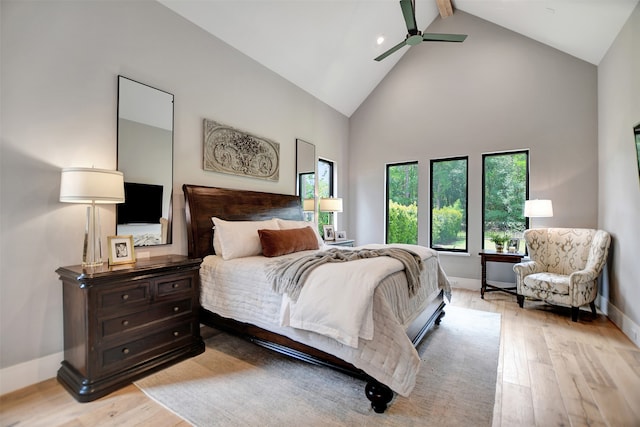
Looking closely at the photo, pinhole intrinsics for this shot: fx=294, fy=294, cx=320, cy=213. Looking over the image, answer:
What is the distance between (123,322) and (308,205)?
3200 mm

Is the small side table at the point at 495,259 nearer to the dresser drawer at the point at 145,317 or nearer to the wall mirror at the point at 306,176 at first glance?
the wall mirror at the point at 306,176

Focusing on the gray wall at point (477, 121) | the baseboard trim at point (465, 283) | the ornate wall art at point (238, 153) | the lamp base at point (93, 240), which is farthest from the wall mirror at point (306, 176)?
the lamp base at point (93, 240)

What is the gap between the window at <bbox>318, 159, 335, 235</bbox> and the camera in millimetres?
5586

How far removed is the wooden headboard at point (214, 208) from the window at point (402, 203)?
256cm

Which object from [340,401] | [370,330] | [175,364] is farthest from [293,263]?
[175,364]

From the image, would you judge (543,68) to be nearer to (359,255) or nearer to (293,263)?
(359,255)

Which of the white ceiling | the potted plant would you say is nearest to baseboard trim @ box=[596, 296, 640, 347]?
the potted plant

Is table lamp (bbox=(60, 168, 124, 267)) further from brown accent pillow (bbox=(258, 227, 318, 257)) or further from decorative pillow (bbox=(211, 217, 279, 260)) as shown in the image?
brown accent pillow (bbox=(258, 227, 318, 257))

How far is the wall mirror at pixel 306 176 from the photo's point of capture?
4.88 meters

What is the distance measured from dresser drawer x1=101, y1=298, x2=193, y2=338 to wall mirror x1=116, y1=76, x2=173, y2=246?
748 mm

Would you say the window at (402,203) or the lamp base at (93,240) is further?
the window at (402,203)

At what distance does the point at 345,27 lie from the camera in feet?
14.4

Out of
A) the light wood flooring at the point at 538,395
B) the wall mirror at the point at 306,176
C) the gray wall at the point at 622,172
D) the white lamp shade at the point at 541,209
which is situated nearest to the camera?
the light wood flooring at the point at 538,395

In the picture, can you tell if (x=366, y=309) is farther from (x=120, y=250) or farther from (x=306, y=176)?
(x=306, y=176)
